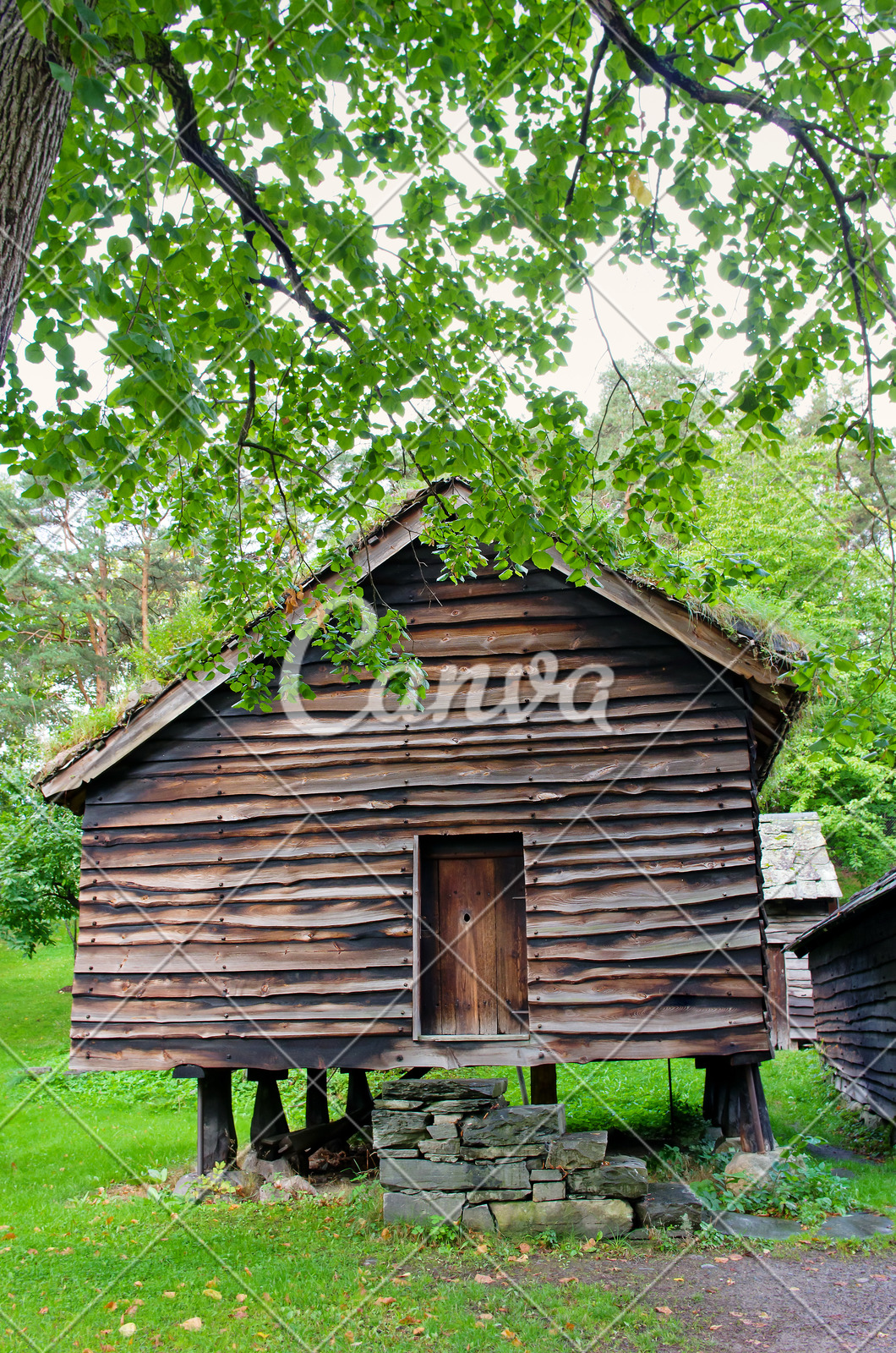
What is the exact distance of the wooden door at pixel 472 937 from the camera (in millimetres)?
7094

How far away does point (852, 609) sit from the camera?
77.3 feet

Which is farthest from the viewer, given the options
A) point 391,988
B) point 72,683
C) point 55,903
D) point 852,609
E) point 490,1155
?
point 852,609

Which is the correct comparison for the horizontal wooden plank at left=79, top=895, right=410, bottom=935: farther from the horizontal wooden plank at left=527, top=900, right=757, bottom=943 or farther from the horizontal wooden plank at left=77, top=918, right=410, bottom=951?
the horizontal wooden plank at left=527, top=900, right=757, bottom=943

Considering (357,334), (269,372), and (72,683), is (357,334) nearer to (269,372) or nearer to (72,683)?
(269,372)

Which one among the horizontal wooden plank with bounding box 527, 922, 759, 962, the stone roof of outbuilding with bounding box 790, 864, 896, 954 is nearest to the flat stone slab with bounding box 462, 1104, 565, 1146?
the horizontal wooden plank with bounding box 527, 922, 759, 962

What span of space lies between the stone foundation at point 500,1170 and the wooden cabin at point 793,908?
11.6 m

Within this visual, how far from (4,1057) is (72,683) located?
8844 millimetres

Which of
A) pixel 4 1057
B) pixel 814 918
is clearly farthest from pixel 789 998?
pixel 4 1057

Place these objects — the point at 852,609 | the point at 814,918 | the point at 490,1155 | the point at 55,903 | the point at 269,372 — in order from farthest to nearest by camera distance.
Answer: the point at 852,609 → the point at 814,918 → the point at 55,903 → the point at 490,1155 → the point at 269,372

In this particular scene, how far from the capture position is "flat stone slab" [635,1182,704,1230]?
624cm

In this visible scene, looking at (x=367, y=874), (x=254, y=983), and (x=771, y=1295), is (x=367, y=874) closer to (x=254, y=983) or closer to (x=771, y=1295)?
(x=254, y=983)

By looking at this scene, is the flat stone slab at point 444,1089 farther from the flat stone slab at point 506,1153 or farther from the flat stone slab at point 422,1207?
the flat stone slab at point 422,1207

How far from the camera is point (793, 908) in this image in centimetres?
1722

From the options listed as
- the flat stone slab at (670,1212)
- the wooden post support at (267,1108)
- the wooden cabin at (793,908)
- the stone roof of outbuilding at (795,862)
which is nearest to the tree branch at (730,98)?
the flat stone slab at (670,1212)
